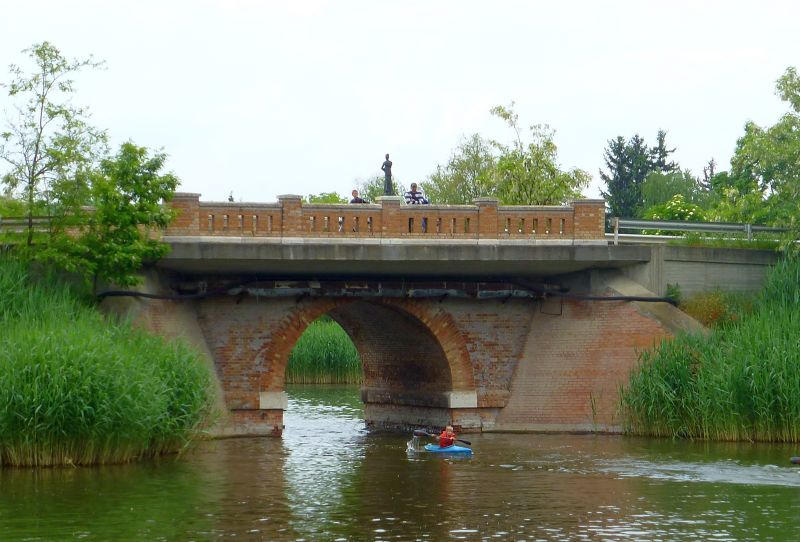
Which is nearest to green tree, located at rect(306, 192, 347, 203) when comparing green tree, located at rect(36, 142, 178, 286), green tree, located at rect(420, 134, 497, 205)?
green tree, located at rect(420, 134, 497, 205)

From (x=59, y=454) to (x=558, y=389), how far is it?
12437 mm

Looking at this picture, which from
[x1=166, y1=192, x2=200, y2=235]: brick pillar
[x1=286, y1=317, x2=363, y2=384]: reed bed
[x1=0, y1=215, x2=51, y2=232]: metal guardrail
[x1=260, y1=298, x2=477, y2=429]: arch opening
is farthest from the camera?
[x1=286, y1=317, x2=363, y2=384]: reed bed

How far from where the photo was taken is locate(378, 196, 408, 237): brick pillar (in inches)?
1120

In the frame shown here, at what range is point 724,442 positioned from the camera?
2675 centimetres

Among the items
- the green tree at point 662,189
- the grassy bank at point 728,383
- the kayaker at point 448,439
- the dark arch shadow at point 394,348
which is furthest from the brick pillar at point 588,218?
the green tree at point 662,189

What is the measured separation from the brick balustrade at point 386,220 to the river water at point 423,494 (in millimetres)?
4715

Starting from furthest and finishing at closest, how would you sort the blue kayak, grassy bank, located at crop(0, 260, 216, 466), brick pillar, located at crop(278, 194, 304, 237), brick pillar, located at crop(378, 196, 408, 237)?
1. brick pillar, located at crop(378, 196, 408, 237)
2. brick pillar, located at crop(278, 194, 304, 237)
3. the blue kayak
4. grassy bank, located at crop(0, 260, 216, 466)

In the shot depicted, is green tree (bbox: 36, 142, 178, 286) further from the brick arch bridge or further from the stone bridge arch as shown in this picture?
the stone bridge arch

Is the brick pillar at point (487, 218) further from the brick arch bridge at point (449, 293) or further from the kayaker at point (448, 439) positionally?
the kayaker at point (448, 439)

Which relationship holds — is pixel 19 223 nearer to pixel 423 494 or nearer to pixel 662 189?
pixel 423 494

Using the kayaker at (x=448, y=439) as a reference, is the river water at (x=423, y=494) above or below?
below

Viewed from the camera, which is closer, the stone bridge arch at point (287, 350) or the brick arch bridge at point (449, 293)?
the brick arch bridge at point (449, 293)

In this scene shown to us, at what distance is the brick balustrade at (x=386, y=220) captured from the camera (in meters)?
27.9

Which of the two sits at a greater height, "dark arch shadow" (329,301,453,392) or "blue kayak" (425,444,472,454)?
"dark arch shadow" (329,301,453,392)
